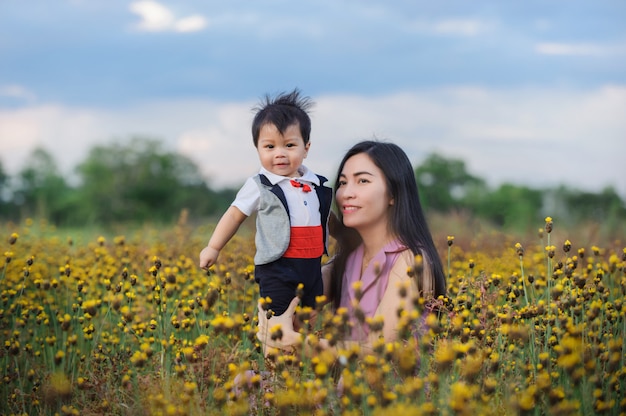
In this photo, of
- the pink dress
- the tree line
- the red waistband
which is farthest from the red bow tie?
the tree line

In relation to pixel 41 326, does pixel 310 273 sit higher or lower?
higher

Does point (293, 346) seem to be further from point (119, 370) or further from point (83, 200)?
point (83, 200)

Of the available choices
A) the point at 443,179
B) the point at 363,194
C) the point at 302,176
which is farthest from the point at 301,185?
the point at 443,179

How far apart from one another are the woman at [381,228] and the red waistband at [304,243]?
0.78ft

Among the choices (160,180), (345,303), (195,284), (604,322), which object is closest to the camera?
(604,322)

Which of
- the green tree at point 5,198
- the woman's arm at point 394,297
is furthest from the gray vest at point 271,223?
the green tree at point 5,198

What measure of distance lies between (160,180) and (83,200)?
16.2 feet

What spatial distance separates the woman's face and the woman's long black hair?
4 centimetres

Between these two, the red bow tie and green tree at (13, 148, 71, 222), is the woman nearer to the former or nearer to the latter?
the red bow tie

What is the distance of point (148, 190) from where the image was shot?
131 ft

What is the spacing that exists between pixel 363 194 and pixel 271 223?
0.59m

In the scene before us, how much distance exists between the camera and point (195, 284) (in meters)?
4.91

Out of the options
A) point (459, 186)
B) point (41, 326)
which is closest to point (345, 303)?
point (41, 326)

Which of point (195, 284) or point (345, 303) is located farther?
point (195, 284)
